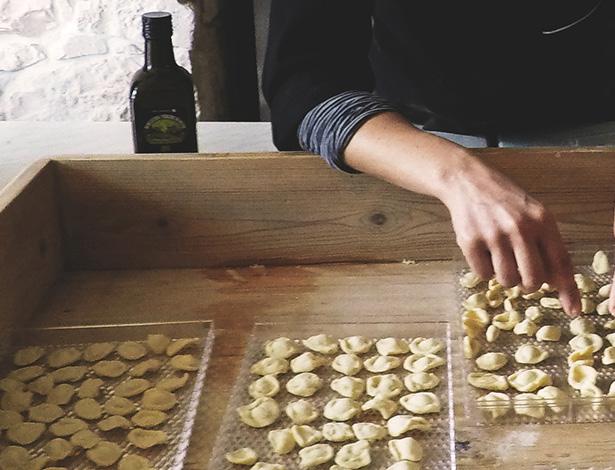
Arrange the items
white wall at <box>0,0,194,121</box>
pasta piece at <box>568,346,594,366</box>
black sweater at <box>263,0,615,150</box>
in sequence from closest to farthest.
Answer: pasta piece at <box>568,346,594,366</box> → black sweater at <box>263,0,615,150</box> → white wall at <box>0,0,194,121</box>

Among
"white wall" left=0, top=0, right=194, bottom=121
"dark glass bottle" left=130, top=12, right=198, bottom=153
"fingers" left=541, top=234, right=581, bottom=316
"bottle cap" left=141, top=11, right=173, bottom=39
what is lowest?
"white wall" left=0, top=0, right=194, bottom=121

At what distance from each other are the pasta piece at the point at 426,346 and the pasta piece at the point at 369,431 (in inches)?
4.7

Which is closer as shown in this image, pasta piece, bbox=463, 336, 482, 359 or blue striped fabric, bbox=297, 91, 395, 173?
pasta piece, bbox=463, 336, 482, 359

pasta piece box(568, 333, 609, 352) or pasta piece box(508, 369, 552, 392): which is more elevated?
pasta piece box(568, 333, 609, 352)

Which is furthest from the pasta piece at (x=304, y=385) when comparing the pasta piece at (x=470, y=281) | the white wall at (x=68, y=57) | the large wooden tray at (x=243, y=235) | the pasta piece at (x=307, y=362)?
the white wall at (x=68, y=57)

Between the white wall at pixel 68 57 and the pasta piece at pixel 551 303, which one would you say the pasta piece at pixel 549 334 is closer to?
the pasta piece at pixel 551 303

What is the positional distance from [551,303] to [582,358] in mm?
115

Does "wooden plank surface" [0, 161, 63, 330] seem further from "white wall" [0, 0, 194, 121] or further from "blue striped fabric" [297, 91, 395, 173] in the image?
"white wall" [0, 0, 194, 121]

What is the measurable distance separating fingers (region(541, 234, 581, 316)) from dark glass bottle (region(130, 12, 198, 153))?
49 centimetres

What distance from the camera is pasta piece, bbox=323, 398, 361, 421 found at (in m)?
0.79

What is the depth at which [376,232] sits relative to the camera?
1.06 meters

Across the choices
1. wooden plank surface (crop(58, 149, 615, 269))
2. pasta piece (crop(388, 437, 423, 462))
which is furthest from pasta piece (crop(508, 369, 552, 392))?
wooden plank surface (crop(58, 149, 615, 269))

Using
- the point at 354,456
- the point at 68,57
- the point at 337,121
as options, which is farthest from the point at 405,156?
the point at 68,57

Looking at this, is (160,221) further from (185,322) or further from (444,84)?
Result: (444,84)
